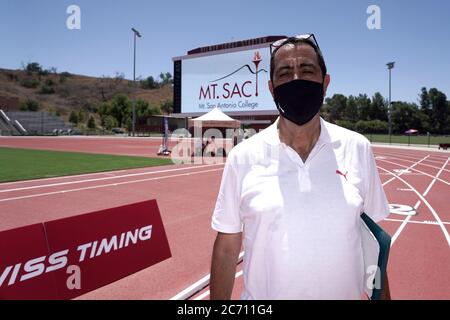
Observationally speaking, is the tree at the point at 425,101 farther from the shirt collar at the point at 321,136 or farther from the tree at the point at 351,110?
the shirt collar at the point at 321,136

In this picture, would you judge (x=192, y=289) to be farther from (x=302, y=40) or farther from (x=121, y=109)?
(x=121, y=109)

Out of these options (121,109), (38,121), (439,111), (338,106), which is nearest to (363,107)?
(338,106)

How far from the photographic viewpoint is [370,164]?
1.90 m

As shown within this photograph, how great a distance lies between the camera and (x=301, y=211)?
68.8 inches

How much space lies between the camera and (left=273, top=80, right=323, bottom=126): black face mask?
6.43ft

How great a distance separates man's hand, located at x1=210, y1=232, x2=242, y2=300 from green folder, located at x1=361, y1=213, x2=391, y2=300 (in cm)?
68

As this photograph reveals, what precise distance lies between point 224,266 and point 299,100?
0.99 m

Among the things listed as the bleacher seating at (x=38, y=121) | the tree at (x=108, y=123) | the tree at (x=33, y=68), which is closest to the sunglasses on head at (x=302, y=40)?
the bleacher seating at (x=38, y=121)

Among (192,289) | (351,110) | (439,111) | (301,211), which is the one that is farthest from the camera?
(351,110)

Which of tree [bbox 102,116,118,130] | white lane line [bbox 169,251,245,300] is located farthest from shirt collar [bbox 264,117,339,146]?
tree [bbox 102,116,118,130]

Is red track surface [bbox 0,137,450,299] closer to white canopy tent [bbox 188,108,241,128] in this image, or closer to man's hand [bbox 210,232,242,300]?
man's hand [bbox 210,232,242,300]
